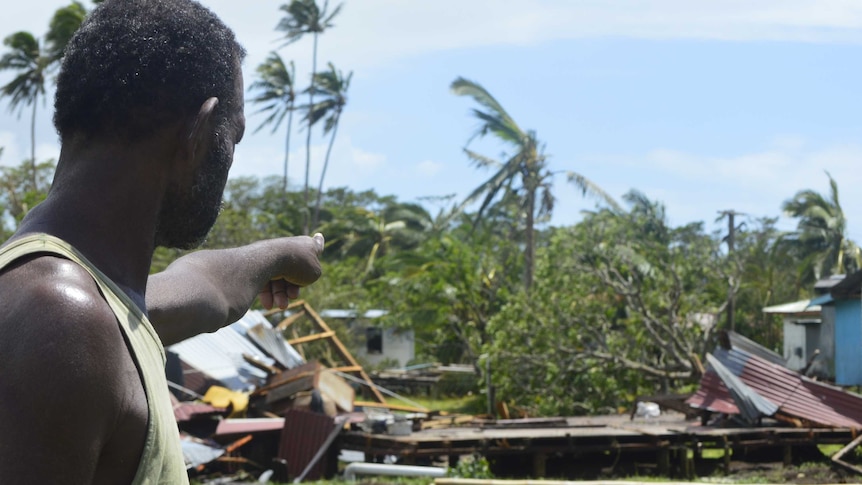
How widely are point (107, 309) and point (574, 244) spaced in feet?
73.8

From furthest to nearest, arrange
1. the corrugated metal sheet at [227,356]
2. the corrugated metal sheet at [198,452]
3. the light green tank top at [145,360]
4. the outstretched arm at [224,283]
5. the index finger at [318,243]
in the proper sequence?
1. the corrugated metal sheet at [227,356]
2. the corrugated metal sheet at [198,452]
3. the index finger at [318,243]
4. the outstretched arm at [224,283]
5. the light green tank top at [145,360]

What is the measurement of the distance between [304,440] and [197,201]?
15267 millimetres

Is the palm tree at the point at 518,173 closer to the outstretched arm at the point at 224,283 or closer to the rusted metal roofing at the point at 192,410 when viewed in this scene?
the rusted metal roofing at the point at 192,410

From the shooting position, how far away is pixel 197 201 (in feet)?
4.92

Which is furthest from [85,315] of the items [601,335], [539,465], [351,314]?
[351,314]

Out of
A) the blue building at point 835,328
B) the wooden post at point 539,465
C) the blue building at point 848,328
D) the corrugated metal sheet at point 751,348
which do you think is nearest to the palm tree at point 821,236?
the blue building at point 835,328

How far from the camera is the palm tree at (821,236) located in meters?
40.8

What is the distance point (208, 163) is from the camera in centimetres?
149

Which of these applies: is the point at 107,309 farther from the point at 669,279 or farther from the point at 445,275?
the point at 445,275

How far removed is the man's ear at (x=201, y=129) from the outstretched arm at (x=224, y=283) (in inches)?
19.5

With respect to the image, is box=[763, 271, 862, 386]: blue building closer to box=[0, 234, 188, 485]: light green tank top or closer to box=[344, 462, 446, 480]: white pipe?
box=[344, 462, 446, 480]: white pipe

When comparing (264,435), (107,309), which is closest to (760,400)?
Answer: (264,435)

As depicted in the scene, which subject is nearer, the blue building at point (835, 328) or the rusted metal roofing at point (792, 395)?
the rusted metal roofing at point (792, 395)

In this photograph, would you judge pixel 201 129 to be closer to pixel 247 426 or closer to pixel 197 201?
pixel 197 201
